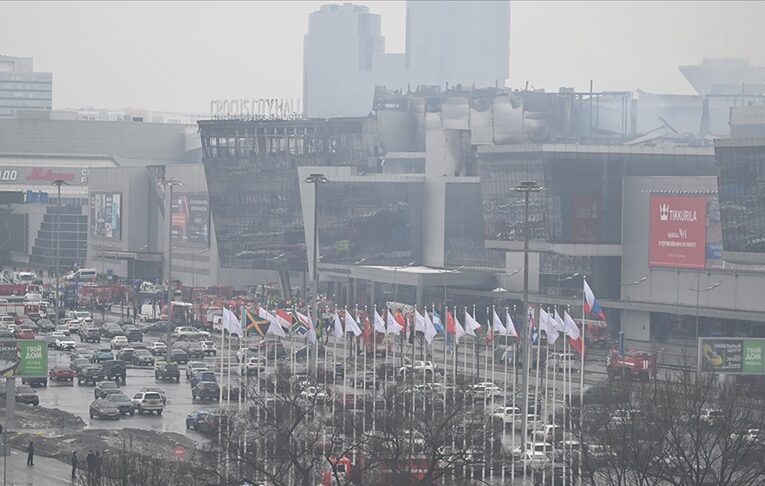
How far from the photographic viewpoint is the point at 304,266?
129875mm

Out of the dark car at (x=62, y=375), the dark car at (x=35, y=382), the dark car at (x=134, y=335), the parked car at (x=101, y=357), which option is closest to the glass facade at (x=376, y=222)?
the dark car at (x=134, y=335)

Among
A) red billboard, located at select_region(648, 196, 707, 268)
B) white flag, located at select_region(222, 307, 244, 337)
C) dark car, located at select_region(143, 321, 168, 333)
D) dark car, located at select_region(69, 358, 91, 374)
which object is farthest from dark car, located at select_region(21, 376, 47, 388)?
red billboard, located at select_region(648, 196, 707, 268)

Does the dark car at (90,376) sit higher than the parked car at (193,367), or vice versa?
the parked car at (193,367)

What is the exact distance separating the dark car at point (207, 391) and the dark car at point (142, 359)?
15.6 m

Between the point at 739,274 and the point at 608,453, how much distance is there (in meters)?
46.9

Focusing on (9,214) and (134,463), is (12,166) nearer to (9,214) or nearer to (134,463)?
(9,214)

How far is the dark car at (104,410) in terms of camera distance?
6481 cm

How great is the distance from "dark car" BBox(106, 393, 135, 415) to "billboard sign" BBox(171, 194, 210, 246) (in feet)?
231

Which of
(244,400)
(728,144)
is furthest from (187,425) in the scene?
(728,144)

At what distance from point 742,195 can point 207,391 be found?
33.4 meters

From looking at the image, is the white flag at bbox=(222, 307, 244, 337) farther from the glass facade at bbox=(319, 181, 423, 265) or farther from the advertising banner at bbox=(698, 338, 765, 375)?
the glass facade at bbox=(319, 181, 423, 265)

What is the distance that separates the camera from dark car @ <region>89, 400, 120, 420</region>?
64812 millimetres

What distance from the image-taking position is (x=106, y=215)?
15862 centimetres

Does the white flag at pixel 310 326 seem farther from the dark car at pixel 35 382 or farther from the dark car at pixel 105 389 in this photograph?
the dark car at pixel 35 382
